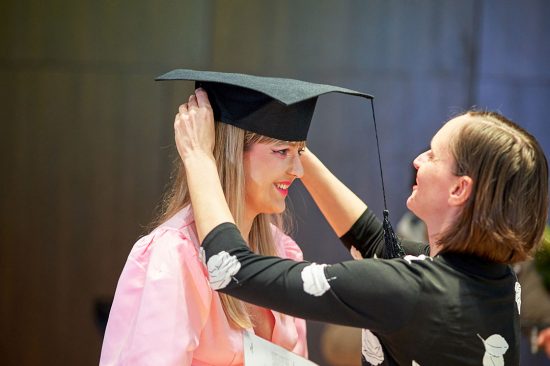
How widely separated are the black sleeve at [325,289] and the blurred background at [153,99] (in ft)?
8.13

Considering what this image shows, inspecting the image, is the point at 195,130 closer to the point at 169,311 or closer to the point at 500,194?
the point at 169,311

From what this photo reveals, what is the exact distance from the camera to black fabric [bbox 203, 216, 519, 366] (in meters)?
1.44

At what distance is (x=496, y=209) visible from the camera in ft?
4.84

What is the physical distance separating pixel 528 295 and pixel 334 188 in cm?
168

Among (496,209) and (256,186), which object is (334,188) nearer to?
(256,186)

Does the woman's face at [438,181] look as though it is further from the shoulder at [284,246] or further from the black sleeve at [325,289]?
the shoulder at [284,246]

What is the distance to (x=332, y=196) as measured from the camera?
2.05m

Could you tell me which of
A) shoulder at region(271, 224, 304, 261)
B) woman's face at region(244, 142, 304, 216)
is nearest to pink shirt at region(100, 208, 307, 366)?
woman's face at region(244, 142, 304, 216)

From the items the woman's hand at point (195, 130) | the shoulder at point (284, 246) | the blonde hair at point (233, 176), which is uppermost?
the woman's hand at point (195, 130)

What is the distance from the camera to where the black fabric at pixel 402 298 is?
1.44 m

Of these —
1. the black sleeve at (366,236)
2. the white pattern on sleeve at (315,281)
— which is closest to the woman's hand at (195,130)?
the white pattern on sleeve at (315,281)

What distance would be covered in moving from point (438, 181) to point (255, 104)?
43 cm

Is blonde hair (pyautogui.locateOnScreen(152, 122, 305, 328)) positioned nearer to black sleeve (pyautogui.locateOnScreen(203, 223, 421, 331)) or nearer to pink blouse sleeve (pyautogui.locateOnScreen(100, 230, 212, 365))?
pink blouse sleeve (pyautogui.locateOnScreen(100, 230, 212, 365))

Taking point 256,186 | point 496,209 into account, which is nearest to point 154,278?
point 256,186
